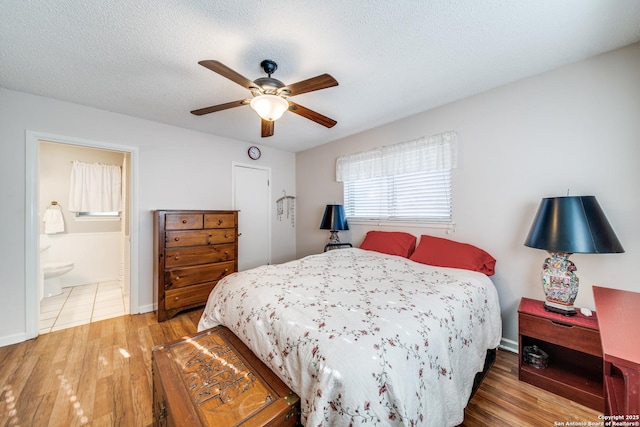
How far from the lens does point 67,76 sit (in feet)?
6.42

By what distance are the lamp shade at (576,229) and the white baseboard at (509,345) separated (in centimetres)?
101

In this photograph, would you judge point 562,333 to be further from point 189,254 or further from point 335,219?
point 189,254

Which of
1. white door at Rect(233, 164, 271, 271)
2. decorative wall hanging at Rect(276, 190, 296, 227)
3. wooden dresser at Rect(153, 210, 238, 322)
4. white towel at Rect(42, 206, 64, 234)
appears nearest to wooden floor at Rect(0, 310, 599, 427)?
wooden dresser at Rect(153, 210, 238, 322)

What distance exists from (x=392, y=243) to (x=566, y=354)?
156cm

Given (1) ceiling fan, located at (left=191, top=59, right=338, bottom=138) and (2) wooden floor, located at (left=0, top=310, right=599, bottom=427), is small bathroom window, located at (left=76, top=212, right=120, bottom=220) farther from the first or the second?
(1) ceiling fan, located at (left=191, top=59, right=338, bottom=138)

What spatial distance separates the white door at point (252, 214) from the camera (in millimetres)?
3686

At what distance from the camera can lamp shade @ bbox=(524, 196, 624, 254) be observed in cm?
147

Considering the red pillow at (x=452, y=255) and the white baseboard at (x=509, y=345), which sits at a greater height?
the red pillow at (x=452, y=255)

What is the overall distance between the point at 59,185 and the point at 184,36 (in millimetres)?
3999

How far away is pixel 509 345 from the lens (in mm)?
2072

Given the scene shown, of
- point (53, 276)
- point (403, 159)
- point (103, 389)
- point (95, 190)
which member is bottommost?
point (103, 389)

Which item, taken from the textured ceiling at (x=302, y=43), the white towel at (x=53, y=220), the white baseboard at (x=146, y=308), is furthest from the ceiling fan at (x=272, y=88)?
the white towel at (x=53, y=220)

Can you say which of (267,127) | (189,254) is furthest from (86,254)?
(267,127)

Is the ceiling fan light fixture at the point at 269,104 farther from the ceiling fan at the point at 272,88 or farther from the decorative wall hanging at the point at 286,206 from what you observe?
the decorative wall hanging at the point at 286,206
